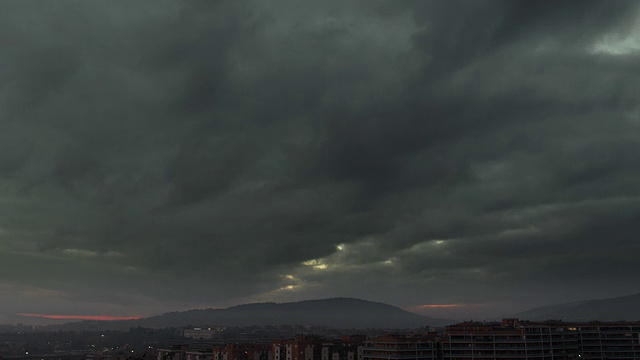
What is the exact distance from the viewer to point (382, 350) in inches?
7018

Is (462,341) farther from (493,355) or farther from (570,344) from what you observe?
(570,344)

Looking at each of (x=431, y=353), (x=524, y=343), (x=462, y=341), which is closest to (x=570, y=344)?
(x=524, y=343)

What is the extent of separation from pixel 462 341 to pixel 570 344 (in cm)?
4560

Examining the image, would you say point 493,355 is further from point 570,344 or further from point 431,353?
point 570,344

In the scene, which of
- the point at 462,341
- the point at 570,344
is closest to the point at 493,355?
the point at 462,341

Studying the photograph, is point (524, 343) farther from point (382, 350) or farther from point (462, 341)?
point (382, 350)

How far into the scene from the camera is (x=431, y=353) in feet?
591

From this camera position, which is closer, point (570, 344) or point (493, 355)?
point (493, 355)

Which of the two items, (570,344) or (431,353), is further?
(570,344)

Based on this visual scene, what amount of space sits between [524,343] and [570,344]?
26.8 meters

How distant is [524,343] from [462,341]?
21494 mm

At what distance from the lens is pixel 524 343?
591ft

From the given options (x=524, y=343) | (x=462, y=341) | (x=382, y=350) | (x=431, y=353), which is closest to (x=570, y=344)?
(x=524, y=343)

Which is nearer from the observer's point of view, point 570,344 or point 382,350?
point 382,350
